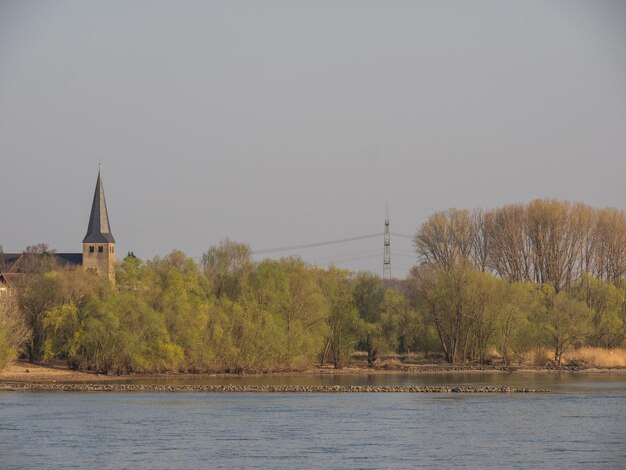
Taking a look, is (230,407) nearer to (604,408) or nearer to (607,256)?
(604,408)

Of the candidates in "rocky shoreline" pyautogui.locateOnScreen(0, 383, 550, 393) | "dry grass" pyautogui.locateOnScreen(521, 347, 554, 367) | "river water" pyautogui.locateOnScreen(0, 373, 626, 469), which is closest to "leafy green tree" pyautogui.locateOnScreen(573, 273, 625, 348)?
"dry grass" pyautogui.locateOnScreen(521, 347, 554, 367)

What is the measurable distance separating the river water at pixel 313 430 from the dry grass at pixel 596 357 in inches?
1074

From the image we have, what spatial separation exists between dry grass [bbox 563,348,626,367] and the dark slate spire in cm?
5416

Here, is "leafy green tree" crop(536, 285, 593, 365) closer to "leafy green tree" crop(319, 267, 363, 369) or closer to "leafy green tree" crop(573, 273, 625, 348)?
"leafy green tree" crop(573, 273, 625, 348)

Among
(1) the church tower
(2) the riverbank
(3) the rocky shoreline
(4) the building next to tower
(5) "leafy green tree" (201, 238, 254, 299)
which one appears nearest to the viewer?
(3) the rocky shoreline

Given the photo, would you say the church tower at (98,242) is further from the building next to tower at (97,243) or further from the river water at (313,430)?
the river water at (313,430)

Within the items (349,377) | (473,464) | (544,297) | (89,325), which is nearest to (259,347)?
Result: (349,377)

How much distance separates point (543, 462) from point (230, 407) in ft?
67.8

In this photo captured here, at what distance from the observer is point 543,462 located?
3400cm

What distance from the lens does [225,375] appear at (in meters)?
75.8

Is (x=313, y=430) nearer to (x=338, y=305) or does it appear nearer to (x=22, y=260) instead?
(x=338, y=305)

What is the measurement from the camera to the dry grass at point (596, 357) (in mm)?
88188

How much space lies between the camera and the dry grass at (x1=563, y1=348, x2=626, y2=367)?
8819cm

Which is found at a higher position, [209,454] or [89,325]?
[89,325]
